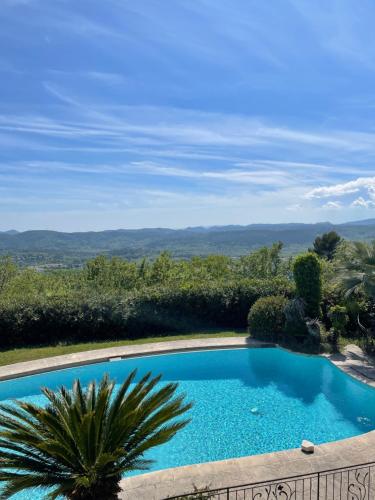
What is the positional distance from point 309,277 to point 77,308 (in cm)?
1099

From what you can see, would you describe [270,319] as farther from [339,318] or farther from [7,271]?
[7,271]

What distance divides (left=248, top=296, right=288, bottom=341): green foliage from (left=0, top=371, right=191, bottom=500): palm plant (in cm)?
1202

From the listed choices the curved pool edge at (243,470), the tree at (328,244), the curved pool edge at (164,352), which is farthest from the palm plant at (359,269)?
the tree at (328,244)

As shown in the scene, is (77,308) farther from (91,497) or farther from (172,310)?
(91,497)

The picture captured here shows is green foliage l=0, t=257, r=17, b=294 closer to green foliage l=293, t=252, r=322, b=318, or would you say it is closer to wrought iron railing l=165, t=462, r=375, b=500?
green foliage l=293, t=252, r=322, b=318

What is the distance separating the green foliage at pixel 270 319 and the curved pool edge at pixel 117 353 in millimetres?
458

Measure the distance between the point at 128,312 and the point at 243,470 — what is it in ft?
39.2

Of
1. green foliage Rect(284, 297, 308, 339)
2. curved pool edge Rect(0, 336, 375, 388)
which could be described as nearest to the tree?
green foliage Rect(284, 297, 308, 339)

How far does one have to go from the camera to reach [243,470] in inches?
316

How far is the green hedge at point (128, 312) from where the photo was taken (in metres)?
18.2

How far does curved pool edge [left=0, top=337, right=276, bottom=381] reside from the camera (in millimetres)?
14344

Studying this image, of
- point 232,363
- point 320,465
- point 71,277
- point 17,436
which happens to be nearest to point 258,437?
point 320,465

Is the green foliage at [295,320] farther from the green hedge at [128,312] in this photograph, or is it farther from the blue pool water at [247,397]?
the green hedge at [128,312]

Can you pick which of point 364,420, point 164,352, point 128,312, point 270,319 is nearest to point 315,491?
point 364,420
